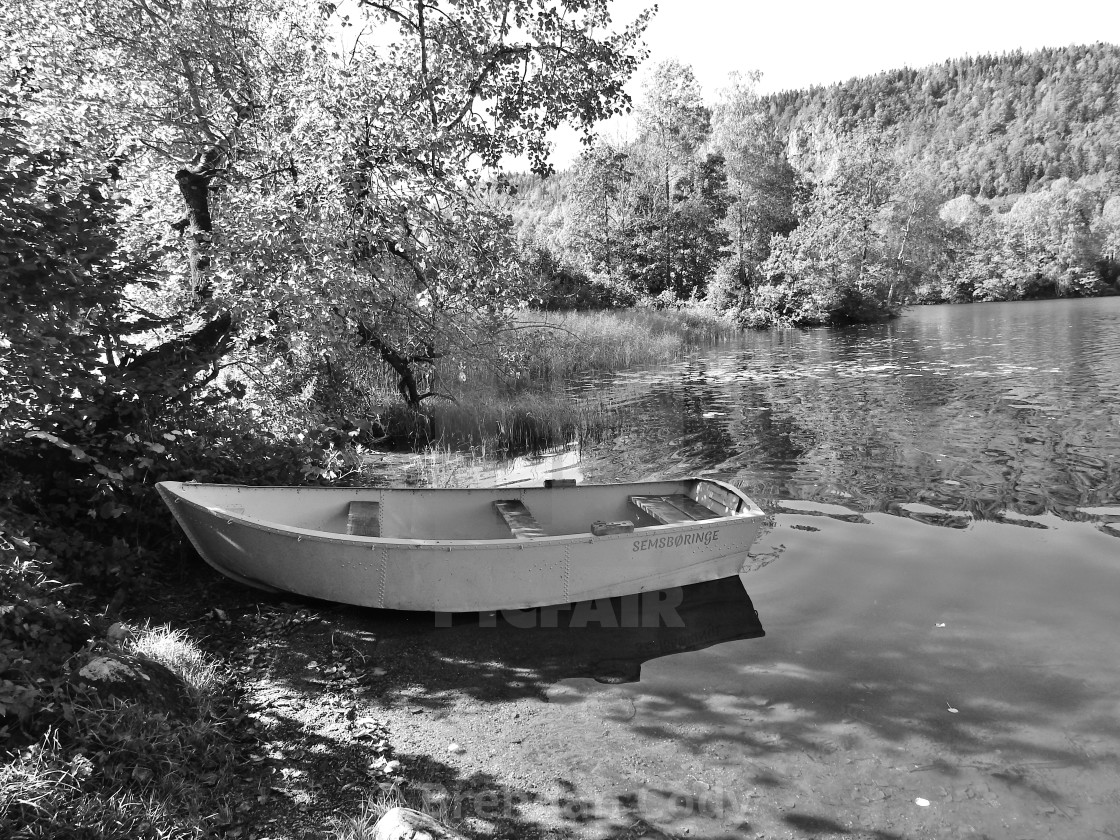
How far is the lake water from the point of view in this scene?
4184mm

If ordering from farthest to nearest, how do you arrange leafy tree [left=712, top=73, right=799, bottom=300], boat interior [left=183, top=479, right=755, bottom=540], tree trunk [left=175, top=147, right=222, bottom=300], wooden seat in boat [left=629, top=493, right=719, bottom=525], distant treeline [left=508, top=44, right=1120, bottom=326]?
leafy tree [left=712, top=73, right=799, bottom=300], distant treeline [left=508, top=44, right=1120, bottom=326], tree trunk [left=175, top=147, right=222, bottom=300], wooden seat in boat [left=629, top=493, right=719, bottom=525], boat interior [left=183, top=479, right=755, bottom=540]

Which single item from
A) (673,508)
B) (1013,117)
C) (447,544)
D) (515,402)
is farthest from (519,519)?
(1013,117)

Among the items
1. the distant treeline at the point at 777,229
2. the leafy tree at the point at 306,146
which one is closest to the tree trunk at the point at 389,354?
the leafy tree at the point at 306,146

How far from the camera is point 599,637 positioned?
21.0ft

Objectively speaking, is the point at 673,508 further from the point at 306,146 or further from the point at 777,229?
the point at 777,229

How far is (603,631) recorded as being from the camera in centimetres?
652

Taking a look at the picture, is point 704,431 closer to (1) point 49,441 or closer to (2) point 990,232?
(1) point 49,441

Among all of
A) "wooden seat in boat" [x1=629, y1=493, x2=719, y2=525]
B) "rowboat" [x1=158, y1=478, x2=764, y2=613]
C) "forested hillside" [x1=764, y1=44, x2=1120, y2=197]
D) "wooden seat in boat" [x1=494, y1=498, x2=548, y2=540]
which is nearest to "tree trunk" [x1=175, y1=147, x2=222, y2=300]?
"rowboat" [x1=158, y1=478, x2=764, y2=613]

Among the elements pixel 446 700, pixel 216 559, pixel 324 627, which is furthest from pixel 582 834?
pixel 216 559

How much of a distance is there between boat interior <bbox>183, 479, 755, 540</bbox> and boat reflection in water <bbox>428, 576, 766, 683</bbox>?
78cm

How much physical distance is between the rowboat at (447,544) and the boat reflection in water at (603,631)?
18 centimetres

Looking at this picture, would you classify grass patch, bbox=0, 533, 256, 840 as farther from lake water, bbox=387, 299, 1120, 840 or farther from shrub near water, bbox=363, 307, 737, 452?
shrub near water, bbox=363, 307, 737, 452

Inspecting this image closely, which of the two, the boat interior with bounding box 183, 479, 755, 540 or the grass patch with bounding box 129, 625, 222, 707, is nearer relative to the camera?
the grass patch with bounding box 129, 625, 222, 707

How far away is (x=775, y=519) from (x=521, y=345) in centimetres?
490
